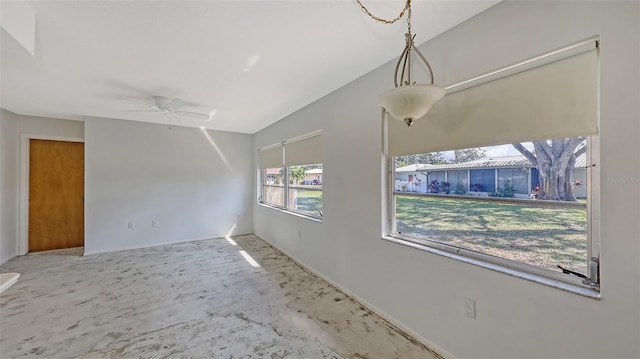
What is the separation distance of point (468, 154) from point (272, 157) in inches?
148

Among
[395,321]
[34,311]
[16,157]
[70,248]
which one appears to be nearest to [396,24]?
[395,321]

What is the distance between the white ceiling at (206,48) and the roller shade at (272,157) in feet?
4.56

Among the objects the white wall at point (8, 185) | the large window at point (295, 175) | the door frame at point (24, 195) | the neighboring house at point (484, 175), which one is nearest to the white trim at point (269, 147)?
the large window at point (295, 175)

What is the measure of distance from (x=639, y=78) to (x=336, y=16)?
5.09ft

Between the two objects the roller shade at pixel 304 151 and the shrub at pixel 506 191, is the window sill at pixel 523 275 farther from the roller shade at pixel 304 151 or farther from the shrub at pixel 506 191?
the roller shade at pixel 304 151

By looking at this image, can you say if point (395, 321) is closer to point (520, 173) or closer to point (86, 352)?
point (520, 173)

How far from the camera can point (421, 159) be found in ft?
6.90

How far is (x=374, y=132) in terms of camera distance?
2.38 m

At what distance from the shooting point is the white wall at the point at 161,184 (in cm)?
427

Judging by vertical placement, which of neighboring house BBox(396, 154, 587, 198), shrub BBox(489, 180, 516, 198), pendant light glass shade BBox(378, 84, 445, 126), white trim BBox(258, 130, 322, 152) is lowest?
shrub BBox(489, 180, 516, 198)

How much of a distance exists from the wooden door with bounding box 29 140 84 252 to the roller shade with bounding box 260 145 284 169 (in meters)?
3.38

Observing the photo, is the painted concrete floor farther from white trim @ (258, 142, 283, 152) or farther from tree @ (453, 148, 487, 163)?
white trim @ (258, 142, 283, 152)

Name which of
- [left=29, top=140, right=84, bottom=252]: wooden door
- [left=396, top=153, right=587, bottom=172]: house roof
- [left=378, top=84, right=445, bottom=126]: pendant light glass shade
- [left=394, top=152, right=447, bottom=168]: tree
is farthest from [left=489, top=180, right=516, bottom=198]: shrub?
[left=29, top=140, right=84, bottom=252]: wooden door

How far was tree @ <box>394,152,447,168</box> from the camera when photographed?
78.3 inches
